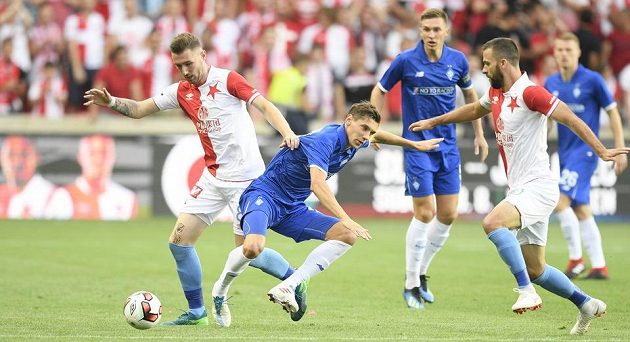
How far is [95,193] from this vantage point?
818 inches

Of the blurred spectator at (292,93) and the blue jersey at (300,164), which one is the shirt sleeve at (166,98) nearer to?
the blue jersey at (300,164)

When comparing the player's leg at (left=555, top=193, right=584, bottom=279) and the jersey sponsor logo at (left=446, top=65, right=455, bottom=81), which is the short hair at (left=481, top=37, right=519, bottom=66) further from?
the player's leg at (left=555, top=193, right=584, bottom=279)

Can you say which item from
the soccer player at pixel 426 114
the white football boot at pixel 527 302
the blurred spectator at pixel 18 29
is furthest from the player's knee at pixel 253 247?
the blurred spectator at pixel 18 29

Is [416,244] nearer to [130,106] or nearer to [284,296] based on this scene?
[284,296]

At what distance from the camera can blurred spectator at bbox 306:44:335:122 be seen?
71.4 feet

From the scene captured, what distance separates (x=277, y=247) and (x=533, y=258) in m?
8.18

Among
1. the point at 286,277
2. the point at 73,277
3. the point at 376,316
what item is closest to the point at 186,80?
the point at 286,277

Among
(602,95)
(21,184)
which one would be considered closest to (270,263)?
(602,95)

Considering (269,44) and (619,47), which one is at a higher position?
(619,47)

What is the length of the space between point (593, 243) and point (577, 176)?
819mm

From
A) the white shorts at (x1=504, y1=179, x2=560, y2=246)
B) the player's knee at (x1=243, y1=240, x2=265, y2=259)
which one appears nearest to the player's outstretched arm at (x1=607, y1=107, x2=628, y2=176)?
the white shorts at (x1=504, y1=179, x2=560, y2=246)

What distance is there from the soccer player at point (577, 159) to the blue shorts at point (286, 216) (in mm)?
5070

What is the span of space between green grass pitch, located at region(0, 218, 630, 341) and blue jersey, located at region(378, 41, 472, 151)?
1.76 meters

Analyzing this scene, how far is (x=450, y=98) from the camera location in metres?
11.9
